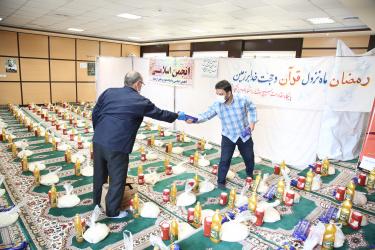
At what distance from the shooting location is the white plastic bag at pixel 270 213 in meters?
2.54

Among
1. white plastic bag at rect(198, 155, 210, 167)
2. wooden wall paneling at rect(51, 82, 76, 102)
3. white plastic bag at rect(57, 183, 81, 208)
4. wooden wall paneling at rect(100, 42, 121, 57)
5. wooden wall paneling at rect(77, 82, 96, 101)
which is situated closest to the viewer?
white plastic bag at rect(57, 183, 81, 208)

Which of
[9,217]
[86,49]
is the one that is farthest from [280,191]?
[86,49]

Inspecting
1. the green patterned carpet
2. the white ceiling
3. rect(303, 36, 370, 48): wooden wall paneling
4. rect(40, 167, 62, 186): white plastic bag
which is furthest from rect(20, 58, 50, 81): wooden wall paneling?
rect(303, 36, 370, 48): wooden wall paneling

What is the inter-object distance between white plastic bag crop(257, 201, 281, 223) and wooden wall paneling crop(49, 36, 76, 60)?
10134 mm

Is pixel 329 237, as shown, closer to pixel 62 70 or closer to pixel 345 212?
pixel 345 212

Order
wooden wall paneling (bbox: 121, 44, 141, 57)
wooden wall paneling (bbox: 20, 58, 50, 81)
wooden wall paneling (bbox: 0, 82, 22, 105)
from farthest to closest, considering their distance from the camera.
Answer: wooden wall paneling (bbox: 121, 44, 141, 57)
wooden wall paneling (bbox: 20, 58, 50, 81)
wooden wall paneling (bbox: 0, 82, 22, 105)

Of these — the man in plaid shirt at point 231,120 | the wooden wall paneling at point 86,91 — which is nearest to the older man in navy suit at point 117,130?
the man in plaid shirt at point 231,120

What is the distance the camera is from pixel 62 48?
33.0 feet

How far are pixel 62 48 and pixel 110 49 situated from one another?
7.02 ft

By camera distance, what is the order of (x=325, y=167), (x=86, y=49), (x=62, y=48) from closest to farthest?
(x=325, y=167) → (x=62, y=48) → (x=86, y=49)

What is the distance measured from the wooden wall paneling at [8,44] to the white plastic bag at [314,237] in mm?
10658

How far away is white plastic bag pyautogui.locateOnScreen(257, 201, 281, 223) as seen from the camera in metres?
2.54

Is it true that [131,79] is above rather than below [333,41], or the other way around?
below

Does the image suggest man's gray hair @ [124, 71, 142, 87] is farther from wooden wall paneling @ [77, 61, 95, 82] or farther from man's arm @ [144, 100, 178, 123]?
wooden wall paneling @ [77, 61, 95, 82]
